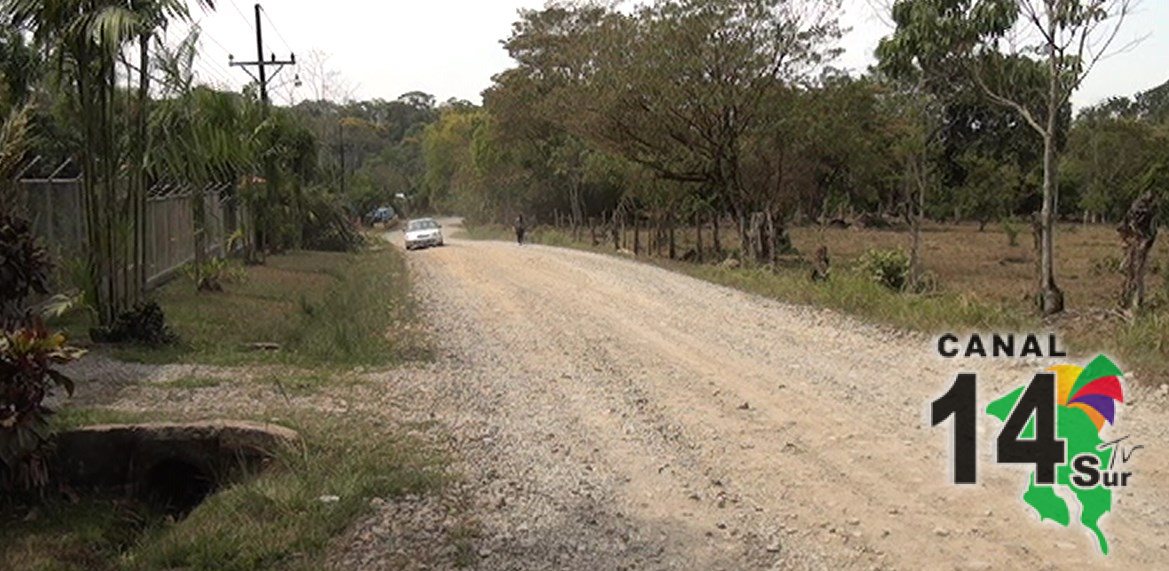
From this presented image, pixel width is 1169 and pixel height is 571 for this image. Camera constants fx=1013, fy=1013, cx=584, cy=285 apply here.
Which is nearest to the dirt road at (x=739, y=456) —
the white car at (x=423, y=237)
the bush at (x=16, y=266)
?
the bush at (x=16, y=266)

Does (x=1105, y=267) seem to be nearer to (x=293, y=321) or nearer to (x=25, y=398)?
(x=293, y=321)

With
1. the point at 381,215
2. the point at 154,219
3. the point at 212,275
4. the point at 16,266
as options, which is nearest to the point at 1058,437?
the point at 16,266

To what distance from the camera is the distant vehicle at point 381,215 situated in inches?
2648

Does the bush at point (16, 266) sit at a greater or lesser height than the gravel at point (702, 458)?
greater

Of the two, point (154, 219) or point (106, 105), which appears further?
point (154, 219)

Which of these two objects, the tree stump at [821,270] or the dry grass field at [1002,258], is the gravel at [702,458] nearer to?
the tree stump at [821,270]

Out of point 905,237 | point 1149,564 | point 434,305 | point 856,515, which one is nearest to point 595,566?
point 856,515

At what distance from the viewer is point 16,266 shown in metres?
8.58

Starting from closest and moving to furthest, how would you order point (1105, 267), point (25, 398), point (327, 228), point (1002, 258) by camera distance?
1. point (25, 398)
2. point (1105, 267)
3. point (1002, 258)
4. point (327, 228)

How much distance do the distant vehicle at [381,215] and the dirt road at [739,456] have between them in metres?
54.4

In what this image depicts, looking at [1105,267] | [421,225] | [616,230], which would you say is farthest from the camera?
[421,225]

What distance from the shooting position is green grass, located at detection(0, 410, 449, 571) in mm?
5715

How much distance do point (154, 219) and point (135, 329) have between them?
8.06 meters

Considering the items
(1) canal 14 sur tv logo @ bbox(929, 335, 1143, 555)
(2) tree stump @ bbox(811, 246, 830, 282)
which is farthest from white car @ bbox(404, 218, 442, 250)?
(1) canal 14 sur tv logo @ bbox(929, 335, 1143, 555)
